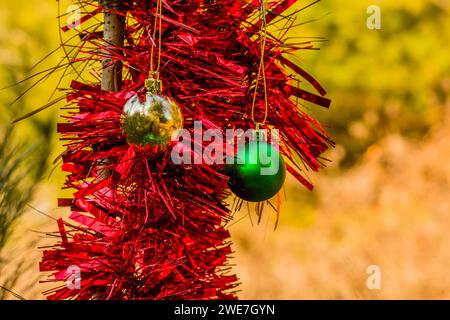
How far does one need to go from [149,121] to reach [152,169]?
9cm

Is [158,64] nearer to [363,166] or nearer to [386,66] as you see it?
[363,166]

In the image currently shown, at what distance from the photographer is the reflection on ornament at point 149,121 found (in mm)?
607

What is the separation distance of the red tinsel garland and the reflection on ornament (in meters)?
0.05

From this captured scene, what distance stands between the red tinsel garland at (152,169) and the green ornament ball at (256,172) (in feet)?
0.07

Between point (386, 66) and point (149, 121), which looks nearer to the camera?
point (149, 121)

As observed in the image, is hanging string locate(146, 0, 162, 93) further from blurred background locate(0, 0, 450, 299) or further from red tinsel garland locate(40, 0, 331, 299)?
blurred background locate(0, 0, 450, 299)

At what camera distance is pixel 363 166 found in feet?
7.32

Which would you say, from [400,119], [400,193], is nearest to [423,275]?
[400,193]

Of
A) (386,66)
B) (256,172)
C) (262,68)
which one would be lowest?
(256,172)

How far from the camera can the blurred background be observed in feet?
5.76

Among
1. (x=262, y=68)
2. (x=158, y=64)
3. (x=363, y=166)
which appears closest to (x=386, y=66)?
(x=363, y=166)

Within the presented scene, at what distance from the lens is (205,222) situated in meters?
0.74
